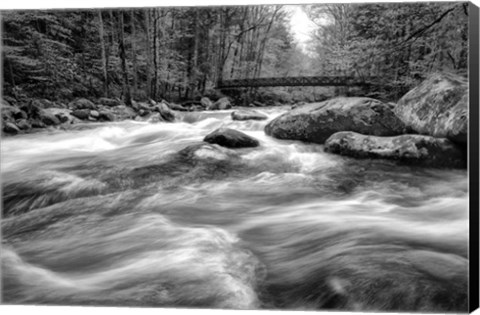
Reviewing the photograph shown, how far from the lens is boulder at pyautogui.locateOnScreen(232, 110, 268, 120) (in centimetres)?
357

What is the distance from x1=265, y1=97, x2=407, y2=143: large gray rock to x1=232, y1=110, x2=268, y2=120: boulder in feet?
0.26

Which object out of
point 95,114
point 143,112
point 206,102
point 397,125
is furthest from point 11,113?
point 397,125

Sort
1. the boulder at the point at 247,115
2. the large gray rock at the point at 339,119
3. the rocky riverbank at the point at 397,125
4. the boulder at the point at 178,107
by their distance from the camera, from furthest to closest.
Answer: the boulder at the point at 178,107, the boulder at the point at 247,115, the large gray rock at the point at 339,119, the rocky riverbank at the point at 397,125

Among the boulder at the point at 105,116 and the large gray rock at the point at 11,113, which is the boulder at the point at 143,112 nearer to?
the boulder at the point at 105,116

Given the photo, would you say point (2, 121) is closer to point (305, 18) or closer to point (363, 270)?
point (305, 18)

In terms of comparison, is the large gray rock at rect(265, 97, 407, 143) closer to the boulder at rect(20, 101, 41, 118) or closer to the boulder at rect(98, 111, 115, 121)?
the boulder at rect(98, 111, 115, 121)

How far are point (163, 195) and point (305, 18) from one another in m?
1.36

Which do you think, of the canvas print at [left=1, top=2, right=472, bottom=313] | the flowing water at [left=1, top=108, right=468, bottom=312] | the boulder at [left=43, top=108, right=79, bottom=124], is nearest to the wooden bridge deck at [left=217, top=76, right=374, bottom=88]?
the canvas print at [left=1, top=2, right=472, bottom=313]

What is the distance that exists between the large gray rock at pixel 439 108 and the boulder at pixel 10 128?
2330 millimetres

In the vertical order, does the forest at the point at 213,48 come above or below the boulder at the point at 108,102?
above

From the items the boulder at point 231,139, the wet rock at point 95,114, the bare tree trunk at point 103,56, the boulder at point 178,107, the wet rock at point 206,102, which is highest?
the bare tree trunk at point 103,56

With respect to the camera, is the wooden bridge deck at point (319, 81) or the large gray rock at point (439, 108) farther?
the wooden bridge deck at point (319, 81)

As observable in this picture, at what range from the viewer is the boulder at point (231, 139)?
3590mm

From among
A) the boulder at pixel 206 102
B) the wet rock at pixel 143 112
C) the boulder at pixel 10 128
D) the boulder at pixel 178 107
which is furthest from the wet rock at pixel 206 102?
the boulder at pixel 10 128
